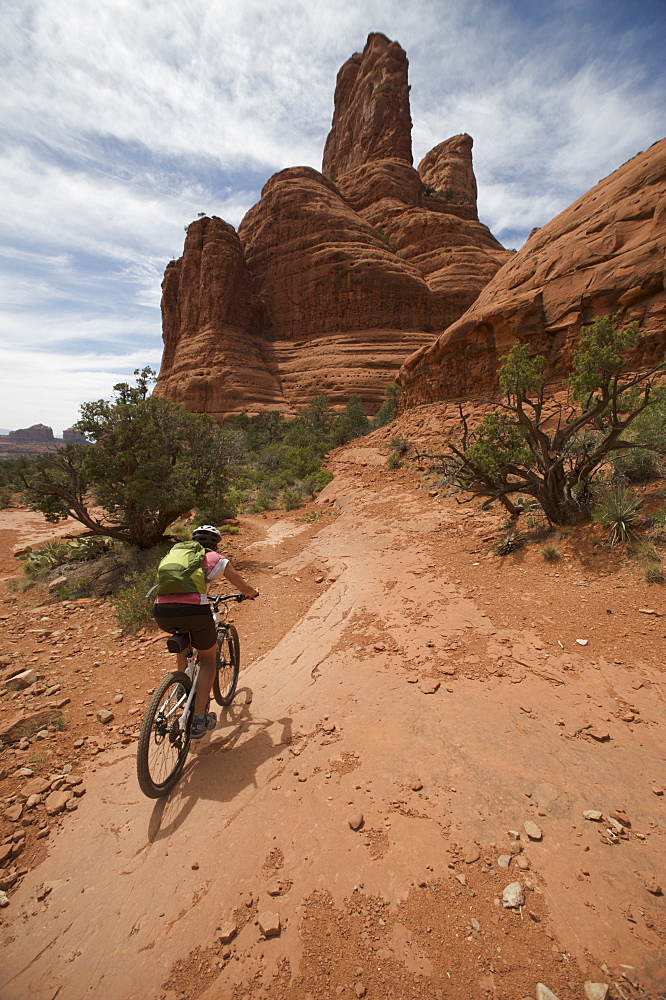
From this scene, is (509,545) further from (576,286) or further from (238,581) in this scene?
(576,286)

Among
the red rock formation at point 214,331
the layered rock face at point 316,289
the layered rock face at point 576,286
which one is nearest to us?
the layered rock face at point 576,286

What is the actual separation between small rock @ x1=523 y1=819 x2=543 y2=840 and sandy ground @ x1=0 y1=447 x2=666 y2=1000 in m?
0.02

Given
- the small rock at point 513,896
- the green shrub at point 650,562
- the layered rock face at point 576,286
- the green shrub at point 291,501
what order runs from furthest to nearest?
1. the green shrub at point 291,501
2. the layered rock face at point 576,286
3. the green shrub at point 650,562
4. the small rock at point 513,896

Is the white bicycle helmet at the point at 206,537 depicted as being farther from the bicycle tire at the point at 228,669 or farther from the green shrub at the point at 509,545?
the green shrub at the point at 509,545

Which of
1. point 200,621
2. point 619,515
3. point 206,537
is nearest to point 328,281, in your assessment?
point 619,515

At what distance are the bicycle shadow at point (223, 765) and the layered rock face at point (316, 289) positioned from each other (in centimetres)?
3598

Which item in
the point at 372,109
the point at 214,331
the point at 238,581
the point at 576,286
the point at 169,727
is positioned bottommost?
the point at 169,727

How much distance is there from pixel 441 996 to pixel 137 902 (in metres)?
1.70

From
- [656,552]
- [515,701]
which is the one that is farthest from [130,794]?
[656,552]

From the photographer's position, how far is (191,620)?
3176 mm

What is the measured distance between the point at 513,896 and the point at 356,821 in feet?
3.02

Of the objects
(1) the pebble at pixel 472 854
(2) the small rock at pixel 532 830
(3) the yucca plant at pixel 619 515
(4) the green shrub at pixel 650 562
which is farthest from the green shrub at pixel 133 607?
(3) the yucca plant at pixel 619 515

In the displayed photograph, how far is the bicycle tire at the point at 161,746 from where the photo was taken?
8.77 feet

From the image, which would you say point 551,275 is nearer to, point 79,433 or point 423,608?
point 423,608
